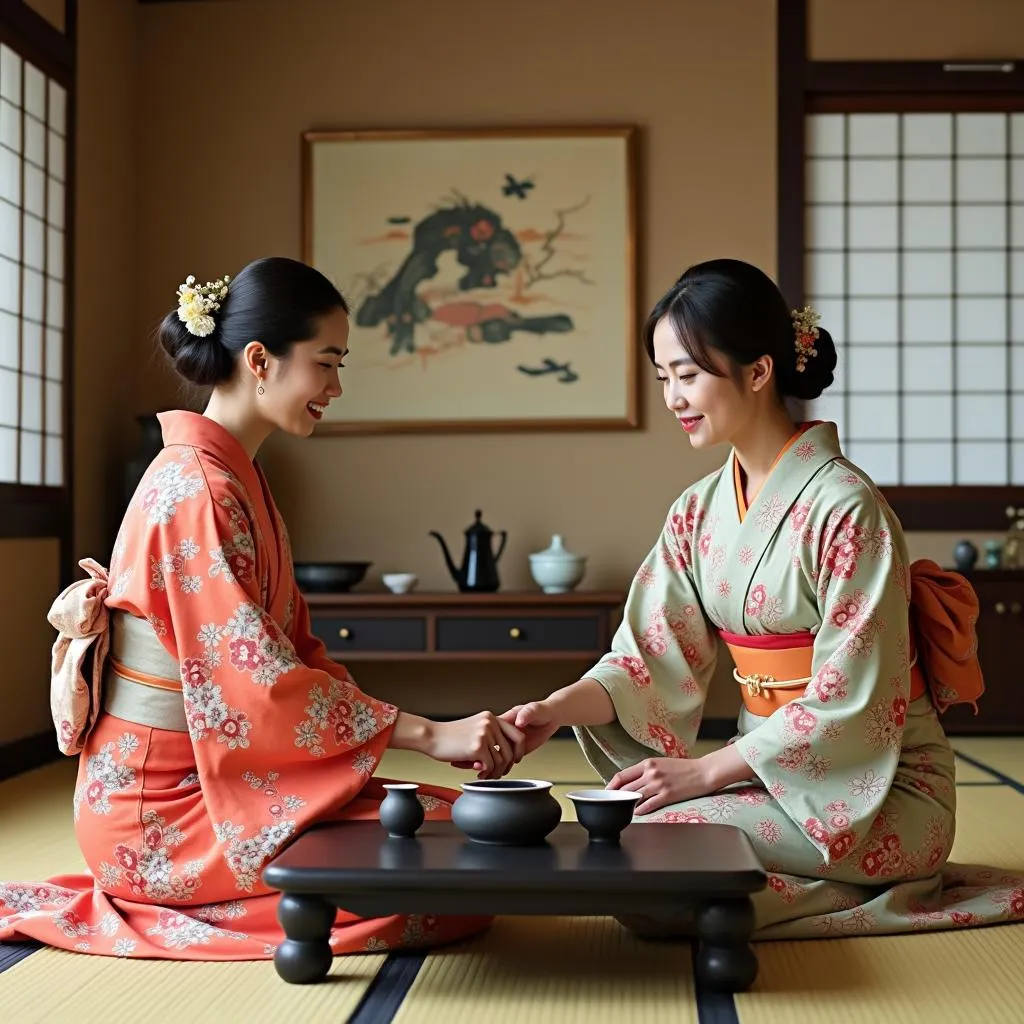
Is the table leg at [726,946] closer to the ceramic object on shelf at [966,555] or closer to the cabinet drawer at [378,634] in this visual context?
the cabinet drawer at [378,634]

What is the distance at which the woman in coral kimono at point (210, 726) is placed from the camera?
246cm

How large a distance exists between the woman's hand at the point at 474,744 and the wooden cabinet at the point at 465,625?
2907mm

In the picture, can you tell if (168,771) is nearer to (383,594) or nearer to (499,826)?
(499,826)

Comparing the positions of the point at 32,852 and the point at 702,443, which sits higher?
the point at 702,443

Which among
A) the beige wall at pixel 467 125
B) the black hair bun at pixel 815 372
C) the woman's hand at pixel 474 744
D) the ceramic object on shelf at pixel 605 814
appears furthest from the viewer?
the beige wall at pixel 467 125

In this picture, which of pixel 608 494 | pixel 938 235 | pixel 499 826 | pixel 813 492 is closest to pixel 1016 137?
pixel 938 235

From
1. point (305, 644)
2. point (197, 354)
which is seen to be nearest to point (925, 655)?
point (305, 644)

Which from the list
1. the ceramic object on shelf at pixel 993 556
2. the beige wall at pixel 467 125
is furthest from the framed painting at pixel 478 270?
the ceramic object on shelf at pixel 993 556

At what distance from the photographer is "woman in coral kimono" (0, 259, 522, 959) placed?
2465mm

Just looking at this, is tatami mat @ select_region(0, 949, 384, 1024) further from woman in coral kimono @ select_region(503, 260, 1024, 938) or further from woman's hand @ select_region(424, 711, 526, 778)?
woman in coral kimono @ select_region(503, 260, 1024, 938)

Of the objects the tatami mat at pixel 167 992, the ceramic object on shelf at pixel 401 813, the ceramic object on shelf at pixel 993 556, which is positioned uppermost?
the ceramic object on shelf at pixel 993 556

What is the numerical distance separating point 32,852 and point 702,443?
2.02 metres

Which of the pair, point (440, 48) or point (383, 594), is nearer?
point (383, 594)

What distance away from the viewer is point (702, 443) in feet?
9.48
